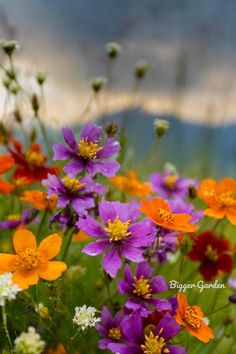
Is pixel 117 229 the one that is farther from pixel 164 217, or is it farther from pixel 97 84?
pixel 97 84

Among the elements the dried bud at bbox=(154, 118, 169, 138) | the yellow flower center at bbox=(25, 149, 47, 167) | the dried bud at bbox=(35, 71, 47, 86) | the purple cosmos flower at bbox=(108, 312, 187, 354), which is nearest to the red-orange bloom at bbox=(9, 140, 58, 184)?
the yellow flower center at bbox=(25, 149, 47, 167)

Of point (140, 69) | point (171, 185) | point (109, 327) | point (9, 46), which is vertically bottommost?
point (171, 185)

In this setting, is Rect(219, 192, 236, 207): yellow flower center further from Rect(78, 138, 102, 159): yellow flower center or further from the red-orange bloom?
the red-orange bloom

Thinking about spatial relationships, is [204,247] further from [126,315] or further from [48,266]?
[48,266]

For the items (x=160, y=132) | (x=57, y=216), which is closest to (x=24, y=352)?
(x=57, y=216)

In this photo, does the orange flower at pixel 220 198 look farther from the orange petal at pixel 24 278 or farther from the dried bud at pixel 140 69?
the dried bud at pixel 140 69

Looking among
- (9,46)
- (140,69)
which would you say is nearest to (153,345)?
(9,46)
